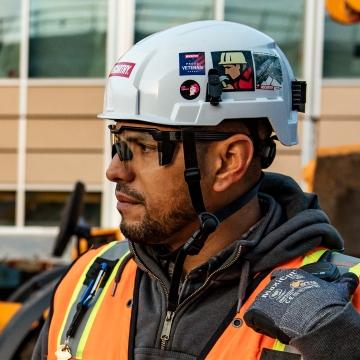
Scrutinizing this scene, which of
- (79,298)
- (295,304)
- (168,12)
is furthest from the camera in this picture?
(168,12)

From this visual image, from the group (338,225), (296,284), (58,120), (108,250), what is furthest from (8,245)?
(296,284)

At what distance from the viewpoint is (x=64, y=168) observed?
33.9 ft

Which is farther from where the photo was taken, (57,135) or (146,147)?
A: (57,135)

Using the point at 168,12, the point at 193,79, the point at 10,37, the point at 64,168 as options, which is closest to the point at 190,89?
the point at 193,79

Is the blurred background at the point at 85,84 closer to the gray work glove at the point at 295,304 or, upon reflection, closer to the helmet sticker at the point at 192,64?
the helmet sticker at the point at 192,64

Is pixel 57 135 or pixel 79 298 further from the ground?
pixel 57 135

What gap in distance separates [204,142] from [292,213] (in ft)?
1.04

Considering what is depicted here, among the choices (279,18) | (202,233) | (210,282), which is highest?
(279,18)

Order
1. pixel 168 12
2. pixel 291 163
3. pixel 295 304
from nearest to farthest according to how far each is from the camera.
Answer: pixel 295 304 < pixel 291 163 < pixel 168 12

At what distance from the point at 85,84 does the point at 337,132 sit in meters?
3.07

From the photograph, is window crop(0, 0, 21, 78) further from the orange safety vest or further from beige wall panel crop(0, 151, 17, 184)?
the orange safety vest

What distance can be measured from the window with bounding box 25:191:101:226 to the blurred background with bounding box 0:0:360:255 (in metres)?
0.01

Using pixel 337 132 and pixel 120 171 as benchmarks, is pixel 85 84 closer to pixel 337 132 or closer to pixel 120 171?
pixel 337 132

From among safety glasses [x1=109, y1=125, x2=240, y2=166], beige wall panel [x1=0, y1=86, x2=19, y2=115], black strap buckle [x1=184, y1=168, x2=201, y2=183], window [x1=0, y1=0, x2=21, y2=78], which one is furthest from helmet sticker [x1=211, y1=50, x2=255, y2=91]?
window [x1=0, y1=0, x2=21, y2=78]
